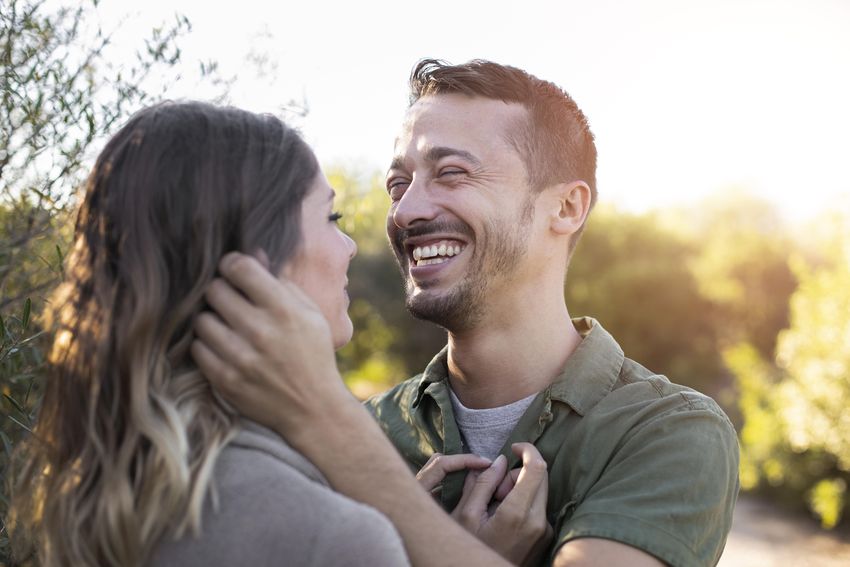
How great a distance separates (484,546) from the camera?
6.37ft

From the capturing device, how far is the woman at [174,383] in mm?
1506

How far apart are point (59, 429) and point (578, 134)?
7.85 feet

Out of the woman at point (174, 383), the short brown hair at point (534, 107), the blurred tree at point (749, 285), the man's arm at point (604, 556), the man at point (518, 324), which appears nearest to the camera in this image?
the woman at point (174, 383)

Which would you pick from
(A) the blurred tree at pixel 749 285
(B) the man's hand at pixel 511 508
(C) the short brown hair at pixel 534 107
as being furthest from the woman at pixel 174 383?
(A) the blurred tree at pixel 749 285

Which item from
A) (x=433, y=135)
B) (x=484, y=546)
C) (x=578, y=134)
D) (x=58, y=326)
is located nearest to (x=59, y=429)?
(x=58, y=326)

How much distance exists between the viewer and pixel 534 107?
3.33 meters

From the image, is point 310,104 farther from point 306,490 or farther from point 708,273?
point 708,273

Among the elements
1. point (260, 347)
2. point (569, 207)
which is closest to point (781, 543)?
point (569, 207)

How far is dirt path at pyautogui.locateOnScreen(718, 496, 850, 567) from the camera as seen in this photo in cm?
1234

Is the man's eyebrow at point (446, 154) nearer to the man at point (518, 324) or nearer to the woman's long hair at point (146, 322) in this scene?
the man at point (518, 324)

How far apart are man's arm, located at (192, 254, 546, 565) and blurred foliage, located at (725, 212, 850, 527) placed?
10744 millimetres

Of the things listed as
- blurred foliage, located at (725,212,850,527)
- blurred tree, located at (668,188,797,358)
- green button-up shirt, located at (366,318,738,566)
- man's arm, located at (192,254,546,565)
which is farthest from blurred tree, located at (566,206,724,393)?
man's arm, located at (192,254,546,565)

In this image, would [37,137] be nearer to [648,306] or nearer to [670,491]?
[670,491]

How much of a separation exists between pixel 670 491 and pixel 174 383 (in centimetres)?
133
